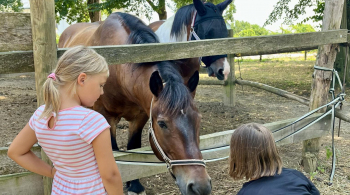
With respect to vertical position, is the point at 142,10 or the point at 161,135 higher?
the point at 142,10

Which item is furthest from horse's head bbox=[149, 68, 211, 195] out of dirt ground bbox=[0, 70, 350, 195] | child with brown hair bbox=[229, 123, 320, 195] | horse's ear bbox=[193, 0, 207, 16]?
horse's ear bbox=[193, 0, 207, 16]

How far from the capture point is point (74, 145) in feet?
4.79

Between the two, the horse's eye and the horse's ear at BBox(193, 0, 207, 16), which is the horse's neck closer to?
the horse's ear at BBox(193, 0, 207, 16)

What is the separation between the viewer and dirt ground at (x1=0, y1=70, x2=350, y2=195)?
11.7ft

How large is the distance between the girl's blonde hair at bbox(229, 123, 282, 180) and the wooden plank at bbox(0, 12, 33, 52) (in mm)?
1348

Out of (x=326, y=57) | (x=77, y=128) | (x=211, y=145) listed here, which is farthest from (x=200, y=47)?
(x=326, y=57)

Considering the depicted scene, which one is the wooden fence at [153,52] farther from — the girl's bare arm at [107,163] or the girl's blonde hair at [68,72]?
the girl's bare arm at [107,163]

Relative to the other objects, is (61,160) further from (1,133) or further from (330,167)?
(1,133)

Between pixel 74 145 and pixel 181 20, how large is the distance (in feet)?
10.9

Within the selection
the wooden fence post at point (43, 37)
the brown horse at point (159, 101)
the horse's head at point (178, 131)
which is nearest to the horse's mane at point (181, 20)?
the brown horse at point (159, 101)

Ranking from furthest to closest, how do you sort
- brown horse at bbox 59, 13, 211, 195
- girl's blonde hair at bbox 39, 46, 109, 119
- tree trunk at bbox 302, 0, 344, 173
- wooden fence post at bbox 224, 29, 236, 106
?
wooden fence post at bbox 224, 29, 236, 106 < tree trunk at bbox 302, 0, 344, 173 < brown horse at bbox 59, 13, 211, 195 < girl's blonde hair at bbox 39, 46, 109, 119

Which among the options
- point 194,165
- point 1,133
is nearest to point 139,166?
point 194,165

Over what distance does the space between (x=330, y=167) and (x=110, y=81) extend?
9.38 feet

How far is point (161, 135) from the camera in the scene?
7.41 ft
